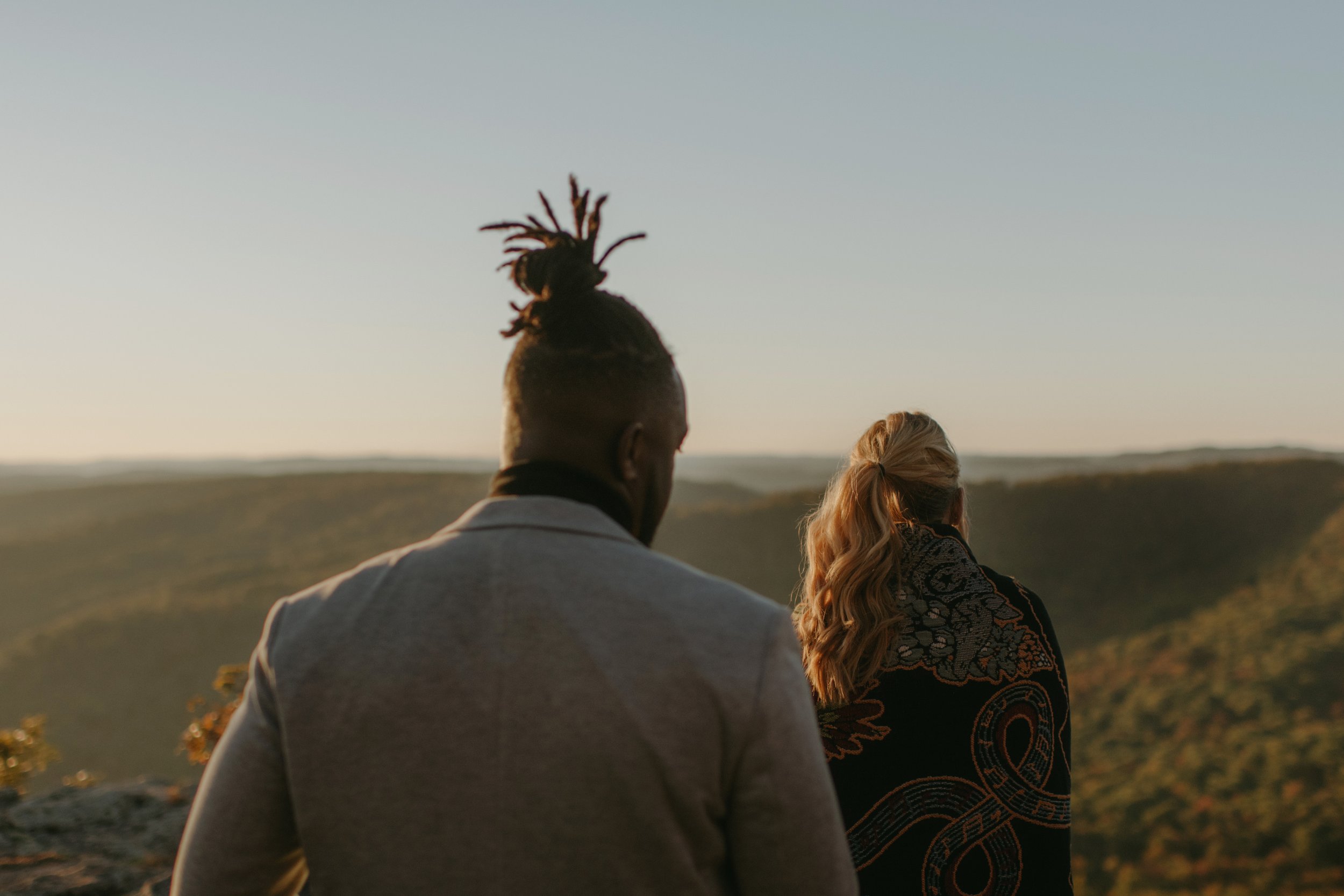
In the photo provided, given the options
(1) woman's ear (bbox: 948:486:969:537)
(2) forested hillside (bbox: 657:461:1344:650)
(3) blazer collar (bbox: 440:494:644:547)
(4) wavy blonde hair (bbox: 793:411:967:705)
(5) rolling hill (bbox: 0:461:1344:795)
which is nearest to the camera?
(3) blazer collar (bbox: 440:494:644:547)

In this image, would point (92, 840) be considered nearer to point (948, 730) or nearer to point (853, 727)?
point (853, 727)

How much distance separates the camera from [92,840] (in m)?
5.51

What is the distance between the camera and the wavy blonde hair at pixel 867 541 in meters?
2.91

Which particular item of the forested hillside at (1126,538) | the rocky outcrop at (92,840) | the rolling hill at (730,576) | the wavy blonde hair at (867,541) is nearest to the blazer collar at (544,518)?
the wavy blonde hair at (867,541)

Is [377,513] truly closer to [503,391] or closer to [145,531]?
[145,531]

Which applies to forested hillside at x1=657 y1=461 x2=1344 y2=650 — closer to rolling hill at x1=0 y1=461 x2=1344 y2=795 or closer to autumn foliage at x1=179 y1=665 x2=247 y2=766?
rolling hill at x1=0 y1=461 x2=1344 y2=795

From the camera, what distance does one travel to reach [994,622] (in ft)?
9.30

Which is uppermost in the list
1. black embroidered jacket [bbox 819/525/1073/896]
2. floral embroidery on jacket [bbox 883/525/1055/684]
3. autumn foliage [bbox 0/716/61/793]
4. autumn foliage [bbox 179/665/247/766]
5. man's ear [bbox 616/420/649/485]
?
man's ear [bbox 616/420/649/485]

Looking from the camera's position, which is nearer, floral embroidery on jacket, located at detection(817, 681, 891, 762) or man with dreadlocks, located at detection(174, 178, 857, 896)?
man with dreadlocks, located at detection(174, 178, 857, 896)

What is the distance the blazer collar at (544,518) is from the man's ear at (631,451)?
79 mm

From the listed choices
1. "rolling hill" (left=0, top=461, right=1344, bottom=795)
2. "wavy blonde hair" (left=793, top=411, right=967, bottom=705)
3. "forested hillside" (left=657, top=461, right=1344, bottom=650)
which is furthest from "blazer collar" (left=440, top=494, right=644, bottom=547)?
"rolling hill" (left=0, top=461, right=1344, bottom=795)

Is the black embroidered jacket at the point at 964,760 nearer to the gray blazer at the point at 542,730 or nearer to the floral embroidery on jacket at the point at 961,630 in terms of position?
the floral embroidery on jacket at the point at 961,630

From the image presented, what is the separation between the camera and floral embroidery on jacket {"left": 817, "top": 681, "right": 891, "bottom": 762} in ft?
9.35

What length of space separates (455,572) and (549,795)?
291 millimetres
